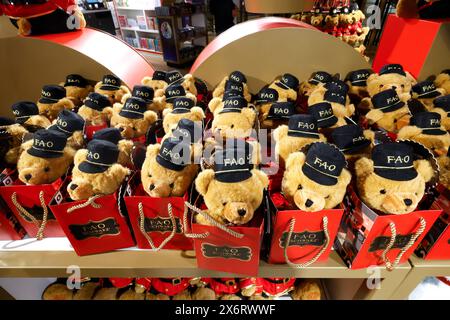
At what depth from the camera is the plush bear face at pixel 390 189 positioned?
0.62m

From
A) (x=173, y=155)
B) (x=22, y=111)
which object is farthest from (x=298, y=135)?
(x=22, y=111)

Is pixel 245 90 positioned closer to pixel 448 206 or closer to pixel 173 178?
pixel 173 178

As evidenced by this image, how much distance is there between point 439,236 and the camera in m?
0.70

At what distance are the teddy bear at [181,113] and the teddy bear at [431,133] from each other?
73cm

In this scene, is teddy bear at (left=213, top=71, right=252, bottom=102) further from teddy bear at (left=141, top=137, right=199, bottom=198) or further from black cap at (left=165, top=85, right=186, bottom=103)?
teddy bear at (left=141, top=137, right=199, bottom=198)

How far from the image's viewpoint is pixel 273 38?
1265mm

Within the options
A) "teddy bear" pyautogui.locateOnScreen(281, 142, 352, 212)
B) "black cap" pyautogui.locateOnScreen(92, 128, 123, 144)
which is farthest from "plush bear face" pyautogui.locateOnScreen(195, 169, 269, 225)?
"black cap" pyautogui.locateOnScreen(92, 128, 123, 144)

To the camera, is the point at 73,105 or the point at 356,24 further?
the point at 356,24

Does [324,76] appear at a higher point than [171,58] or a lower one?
higher

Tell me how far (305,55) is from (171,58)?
12.3 ft

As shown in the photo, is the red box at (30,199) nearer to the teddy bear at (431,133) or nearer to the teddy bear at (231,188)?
the teddy bear at (231,188)

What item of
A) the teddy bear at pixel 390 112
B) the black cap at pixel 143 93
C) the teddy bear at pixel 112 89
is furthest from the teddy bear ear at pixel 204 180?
the teddy bear at pixel 112 89

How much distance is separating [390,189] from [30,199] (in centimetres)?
94
